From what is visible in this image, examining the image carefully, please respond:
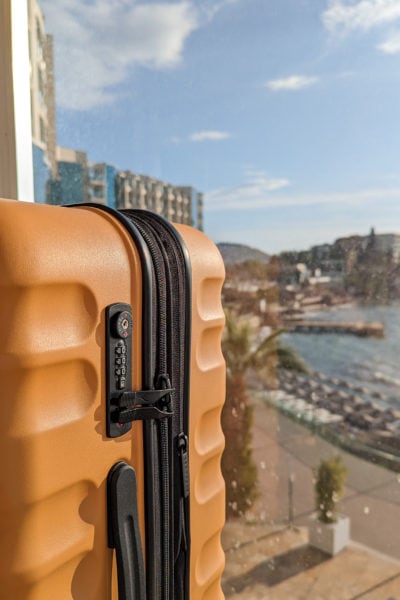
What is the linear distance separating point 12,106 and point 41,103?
0.32 metres

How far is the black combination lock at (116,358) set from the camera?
0.55m

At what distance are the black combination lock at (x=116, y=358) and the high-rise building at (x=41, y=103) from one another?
2.96 feet

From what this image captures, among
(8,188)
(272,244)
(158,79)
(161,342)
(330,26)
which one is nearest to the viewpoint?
(161,342)

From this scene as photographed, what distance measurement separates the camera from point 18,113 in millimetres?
1181

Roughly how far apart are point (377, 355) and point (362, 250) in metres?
0.32

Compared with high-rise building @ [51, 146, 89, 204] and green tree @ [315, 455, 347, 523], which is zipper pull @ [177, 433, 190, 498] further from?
green tree @ [315, 455, 347, 523]

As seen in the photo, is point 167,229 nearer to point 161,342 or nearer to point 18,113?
point 161,342

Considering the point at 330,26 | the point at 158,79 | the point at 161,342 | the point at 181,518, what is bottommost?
the point at 181,518

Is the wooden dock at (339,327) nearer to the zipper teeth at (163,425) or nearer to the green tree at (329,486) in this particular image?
the green tree at (329,486)

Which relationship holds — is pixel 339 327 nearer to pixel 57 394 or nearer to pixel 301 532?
pixel 301 532

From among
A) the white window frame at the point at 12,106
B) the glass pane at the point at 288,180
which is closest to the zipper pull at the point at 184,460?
the white window frame at the point at 12,106

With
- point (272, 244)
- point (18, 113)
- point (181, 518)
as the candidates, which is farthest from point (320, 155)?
point (181, 518)

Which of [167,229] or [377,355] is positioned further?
[377,355]

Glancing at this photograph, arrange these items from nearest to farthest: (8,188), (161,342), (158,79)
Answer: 1. (161,342)
2. (8,188)
3. (158,79)
